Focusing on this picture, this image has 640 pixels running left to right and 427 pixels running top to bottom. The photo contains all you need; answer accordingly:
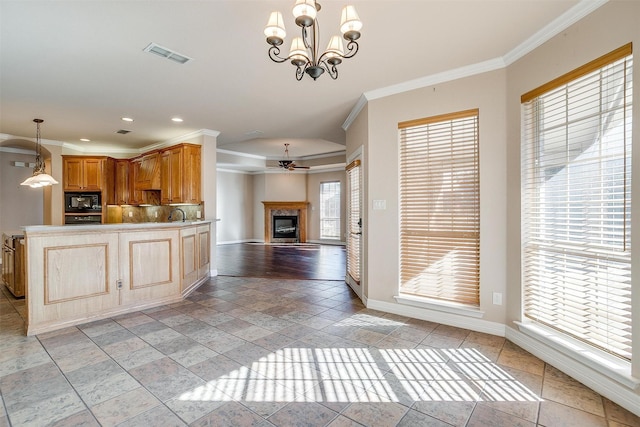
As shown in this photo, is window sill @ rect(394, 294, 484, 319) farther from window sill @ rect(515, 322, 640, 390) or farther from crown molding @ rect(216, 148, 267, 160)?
crown molding @ rect(216, 148, 267, 160)

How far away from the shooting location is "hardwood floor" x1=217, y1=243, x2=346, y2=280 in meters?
5.80

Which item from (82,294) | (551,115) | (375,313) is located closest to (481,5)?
(551,115)

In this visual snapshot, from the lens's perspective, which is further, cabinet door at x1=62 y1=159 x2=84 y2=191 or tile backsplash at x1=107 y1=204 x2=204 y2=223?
tile backsplash at x1=107 y1=204 x2=204 y2=223

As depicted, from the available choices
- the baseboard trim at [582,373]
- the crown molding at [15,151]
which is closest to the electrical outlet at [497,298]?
the baseboard trim at [582,373]

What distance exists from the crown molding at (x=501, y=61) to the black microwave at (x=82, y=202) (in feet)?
19.8

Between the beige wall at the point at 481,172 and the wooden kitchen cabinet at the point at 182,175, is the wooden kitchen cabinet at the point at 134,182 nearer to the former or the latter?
the wooden kitchen cabinet at the point at 182,175

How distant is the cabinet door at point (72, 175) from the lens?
6.46 m

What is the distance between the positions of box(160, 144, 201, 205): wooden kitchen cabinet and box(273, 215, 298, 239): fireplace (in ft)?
17.2

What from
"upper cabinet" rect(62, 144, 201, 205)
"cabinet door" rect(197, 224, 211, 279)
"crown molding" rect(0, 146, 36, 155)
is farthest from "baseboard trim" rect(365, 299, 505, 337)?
"crown molding" rect(0, 146, 36, 155)

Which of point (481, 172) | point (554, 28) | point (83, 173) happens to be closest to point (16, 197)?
point (83, 173)

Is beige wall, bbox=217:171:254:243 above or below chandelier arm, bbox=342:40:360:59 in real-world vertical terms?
below

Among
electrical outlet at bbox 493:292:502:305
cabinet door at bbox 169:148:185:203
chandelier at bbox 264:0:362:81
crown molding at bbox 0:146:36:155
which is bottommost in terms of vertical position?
electrical outlet at bbox 493:292:502:305

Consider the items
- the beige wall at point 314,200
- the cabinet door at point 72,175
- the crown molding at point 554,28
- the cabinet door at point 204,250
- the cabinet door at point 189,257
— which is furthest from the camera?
the beige wall at point 314,200

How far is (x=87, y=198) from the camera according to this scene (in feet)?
21.9
